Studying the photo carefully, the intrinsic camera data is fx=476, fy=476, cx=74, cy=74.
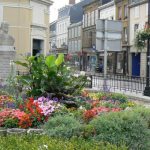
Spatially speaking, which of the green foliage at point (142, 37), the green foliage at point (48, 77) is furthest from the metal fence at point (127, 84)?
the green foliage at point (48, 77)

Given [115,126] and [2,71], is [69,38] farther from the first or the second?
[115,126]

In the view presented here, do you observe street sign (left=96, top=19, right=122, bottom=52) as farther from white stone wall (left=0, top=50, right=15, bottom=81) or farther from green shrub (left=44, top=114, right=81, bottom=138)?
white stone wall (left=0, top=50, right=15, bottom=81)

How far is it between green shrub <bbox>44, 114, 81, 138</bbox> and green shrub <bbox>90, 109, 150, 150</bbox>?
0.31m

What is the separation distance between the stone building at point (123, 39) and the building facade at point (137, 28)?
1.20m

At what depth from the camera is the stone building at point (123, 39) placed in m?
55.2

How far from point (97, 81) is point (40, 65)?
1785 centimetres

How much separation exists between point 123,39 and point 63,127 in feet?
162

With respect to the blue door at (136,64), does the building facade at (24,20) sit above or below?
above

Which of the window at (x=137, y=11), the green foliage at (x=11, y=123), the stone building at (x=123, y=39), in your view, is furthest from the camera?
the stone building at (x=123, y=39)

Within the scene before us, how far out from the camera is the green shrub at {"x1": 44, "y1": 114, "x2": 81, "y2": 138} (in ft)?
24.9

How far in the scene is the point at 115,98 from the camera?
41.3 ft

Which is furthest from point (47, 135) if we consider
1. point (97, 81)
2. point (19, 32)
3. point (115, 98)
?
point (19, 32)

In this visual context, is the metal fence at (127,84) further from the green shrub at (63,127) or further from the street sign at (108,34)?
the green shrub at (63,127)

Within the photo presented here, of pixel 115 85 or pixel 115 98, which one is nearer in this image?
pixel 115 98
